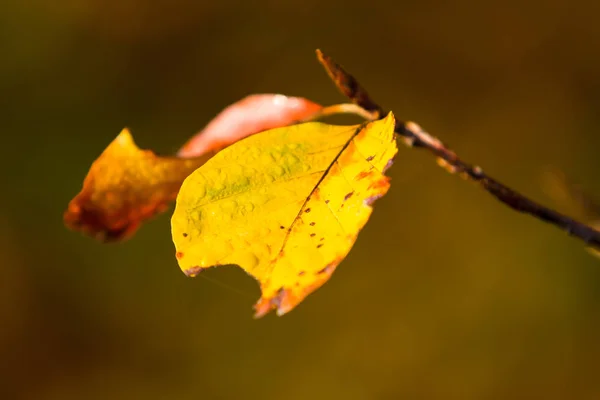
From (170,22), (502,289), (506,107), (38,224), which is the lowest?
(38,224)

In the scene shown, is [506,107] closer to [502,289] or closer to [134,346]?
[502,289]

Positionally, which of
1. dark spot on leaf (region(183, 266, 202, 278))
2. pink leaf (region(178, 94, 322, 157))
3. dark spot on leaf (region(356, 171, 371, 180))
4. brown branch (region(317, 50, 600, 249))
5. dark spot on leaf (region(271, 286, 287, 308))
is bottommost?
dark spot on leaf (region(183, 266, 202, 278))

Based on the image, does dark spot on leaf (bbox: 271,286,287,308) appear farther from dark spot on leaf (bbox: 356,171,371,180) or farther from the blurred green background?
the blurred green background

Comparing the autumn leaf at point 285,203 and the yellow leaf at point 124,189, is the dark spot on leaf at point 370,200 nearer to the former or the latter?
the autumn leaf at point 285,203

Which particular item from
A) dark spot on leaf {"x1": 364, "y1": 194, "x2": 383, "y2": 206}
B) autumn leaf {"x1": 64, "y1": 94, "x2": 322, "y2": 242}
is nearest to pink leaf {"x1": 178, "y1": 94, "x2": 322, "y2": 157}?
autumn leaf {"x1": 64, "y1": 94, "x2": 322, "y2": 242}

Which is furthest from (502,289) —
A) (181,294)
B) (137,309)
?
(137,309)

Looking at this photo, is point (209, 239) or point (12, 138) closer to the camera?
point (209, 239)
